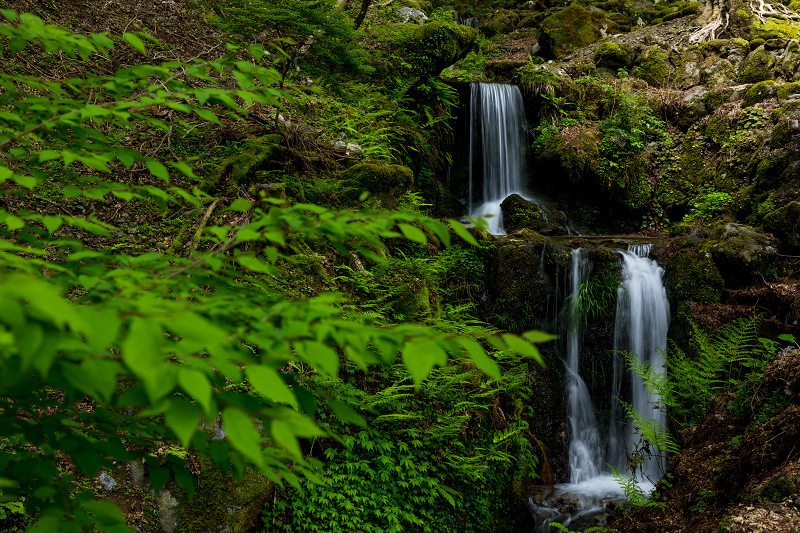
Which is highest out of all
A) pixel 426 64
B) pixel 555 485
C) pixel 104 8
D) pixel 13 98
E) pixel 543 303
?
pixel 104 8

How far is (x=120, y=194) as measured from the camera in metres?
1.63

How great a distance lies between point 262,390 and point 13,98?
1826 mm

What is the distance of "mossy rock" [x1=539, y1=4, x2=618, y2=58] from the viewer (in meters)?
15.8

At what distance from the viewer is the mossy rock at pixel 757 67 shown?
1095 cm

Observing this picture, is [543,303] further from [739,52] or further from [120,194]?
[739,52]

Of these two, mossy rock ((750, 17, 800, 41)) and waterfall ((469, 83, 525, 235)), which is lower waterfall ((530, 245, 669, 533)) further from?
mossy rock ((750, 17, 800, 41))

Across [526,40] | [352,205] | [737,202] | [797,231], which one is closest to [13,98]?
[352,205]

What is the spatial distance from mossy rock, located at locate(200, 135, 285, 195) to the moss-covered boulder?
699cm

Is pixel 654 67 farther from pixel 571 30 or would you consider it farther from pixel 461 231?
pixel 461 231

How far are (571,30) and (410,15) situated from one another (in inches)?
254

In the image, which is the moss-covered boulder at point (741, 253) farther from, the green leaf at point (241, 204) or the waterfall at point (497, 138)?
the green leaf at point (241, 204)

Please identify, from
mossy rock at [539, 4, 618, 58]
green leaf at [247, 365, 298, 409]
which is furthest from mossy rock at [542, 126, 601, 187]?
green leaf at [247, 365, 298, 409]

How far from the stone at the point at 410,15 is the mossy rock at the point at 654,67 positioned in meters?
6.21

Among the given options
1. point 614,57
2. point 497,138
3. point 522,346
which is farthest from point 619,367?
point 614,57
